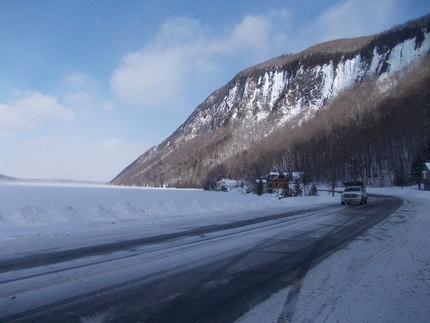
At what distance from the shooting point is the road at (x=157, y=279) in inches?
165

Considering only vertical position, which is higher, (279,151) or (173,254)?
(279,151)

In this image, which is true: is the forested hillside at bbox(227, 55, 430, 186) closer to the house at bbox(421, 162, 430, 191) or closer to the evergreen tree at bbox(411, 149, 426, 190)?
the evergreen tree at bbox(411, 149, 426, 190)

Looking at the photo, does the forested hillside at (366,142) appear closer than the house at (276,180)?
Yes

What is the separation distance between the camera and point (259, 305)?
14.5ft

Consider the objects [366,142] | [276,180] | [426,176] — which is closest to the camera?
→ [426,176]

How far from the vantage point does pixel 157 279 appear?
562cm

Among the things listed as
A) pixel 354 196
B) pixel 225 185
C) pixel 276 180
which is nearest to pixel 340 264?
pixel 354 196

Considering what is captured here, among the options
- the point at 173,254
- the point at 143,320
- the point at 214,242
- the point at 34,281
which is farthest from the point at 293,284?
the point at 34,281

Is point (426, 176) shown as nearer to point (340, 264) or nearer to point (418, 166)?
point (418, 166)

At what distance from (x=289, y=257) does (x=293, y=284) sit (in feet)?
6.74

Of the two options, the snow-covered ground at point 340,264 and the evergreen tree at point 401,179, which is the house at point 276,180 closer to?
the evergreen tree at point 401,179

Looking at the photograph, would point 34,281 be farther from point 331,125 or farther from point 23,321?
point 331,125

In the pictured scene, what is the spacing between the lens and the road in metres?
4.20

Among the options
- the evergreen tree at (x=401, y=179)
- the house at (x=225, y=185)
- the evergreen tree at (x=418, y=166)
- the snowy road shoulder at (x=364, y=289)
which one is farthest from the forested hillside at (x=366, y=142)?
the snowy road shoulder at (x=364, y=289)
